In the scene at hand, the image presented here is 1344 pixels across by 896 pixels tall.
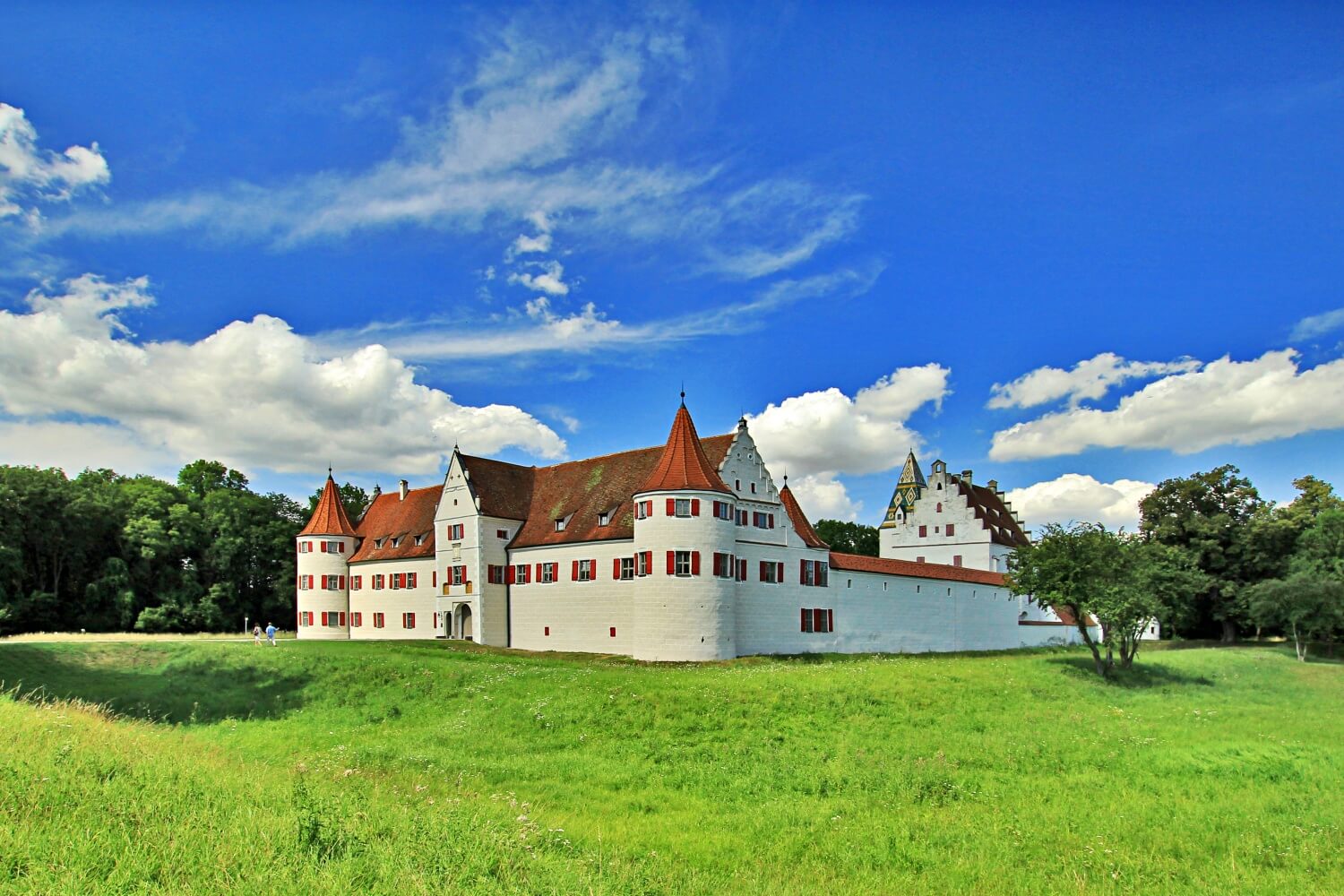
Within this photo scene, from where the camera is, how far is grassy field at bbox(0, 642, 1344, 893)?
9.14 meters

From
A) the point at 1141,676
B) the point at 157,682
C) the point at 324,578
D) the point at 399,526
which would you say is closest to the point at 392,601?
the point at 399,526

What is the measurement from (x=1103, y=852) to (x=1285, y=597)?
47567 mm

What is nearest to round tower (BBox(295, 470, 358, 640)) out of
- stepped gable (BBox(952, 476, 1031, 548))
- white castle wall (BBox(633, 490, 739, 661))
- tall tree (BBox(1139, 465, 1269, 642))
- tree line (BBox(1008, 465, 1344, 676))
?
white castle wall (BBox(633, 490, 739, 661))

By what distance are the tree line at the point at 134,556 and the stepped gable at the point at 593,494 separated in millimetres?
29930

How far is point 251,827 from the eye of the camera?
30.2ft

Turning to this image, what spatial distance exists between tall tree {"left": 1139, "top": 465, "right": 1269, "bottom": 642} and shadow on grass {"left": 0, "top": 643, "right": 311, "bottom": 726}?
61.4 metres

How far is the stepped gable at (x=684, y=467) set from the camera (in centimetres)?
3972

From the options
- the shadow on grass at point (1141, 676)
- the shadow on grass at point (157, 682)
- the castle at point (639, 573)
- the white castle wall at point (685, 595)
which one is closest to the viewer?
the shadow on grass at point (157, 682)

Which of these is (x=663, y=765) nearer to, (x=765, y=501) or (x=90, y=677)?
(x=90, y=677)

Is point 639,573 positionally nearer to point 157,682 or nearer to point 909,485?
point 157,682

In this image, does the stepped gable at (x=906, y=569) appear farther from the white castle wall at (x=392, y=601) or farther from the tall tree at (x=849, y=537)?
the tall tree at (x=849, y=537)

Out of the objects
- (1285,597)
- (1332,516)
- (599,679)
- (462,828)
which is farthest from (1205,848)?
(1332,516)

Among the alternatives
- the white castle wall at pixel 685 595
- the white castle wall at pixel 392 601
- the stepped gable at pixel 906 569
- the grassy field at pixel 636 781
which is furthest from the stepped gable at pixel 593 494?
the grassy field at pixel 636 781

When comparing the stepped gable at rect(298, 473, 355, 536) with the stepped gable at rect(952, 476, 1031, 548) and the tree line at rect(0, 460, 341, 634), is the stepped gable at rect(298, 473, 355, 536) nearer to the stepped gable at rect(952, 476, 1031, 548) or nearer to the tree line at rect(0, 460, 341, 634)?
the tree line at rect(0, 460, 341, 634)
